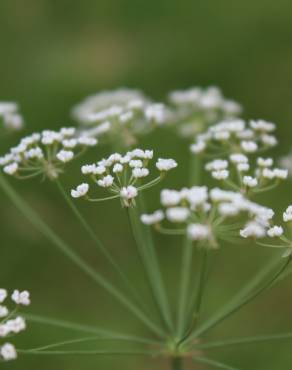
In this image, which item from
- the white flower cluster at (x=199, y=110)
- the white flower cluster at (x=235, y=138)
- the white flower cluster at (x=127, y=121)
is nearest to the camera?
the white flower cluster at (x=235, y=138)

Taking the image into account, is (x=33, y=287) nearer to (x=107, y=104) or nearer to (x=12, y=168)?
(x=107, y=104)

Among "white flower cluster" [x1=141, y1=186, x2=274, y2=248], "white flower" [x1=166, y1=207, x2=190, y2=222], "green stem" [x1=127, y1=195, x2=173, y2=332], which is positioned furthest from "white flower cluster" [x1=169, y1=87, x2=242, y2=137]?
"white flower" [x1=166, y1=207, x2=190, y2=222]

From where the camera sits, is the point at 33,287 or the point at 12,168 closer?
the point at 12,168

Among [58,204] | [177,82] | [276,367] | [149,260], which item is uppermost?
[177,82]

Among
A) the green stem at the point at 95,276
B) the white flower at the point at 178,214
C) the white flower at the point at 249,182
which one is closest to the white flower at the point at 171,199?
the white flower at the point at 178,214

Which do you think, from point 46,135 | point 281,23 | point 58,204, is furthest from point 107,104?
point 281,23

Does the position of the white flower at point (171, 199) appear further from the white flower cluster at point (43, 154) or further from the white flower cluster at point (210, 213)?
the white flower cluster at point (43, 154)

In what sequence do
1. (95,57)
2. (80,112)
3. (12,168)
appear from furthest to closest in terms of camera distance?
(95,57), (80,112), (12,168)

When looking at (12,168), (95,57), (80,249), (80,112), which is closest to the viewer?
(12,168)
